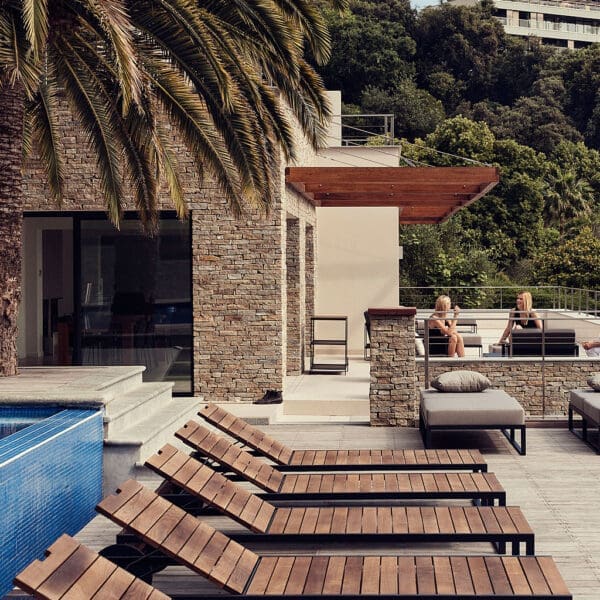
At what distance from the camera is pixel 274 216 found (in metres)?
15.9

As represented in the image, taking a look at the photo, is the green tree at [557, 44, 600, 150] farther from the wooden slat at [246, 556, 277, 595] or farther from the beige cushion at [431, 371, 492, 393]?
the wooden slat at [246, 556, 277, 595]

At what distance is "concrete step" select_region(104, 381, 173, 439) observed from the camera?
31.2 feet

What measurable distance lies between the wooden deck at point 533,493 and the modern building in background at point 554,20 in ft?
323

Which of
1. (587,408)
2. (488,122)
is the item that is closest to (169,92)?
(587,408)

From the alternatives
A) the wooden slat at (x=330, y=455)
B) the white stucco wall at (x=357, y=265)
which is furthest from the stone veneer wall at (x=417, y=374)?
the white stucco wall at (x=357, y=265)

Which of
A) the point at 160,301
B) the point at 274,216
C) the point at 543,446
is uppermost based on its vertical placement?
the point at 274,216

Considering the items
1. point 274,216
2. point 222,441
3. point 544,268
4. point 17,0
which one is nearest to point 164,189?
point 274,216

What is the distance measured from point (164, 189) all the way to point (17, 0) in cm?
650

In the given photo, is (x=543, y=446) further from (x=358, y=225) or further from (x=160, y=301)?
(x=358, y=225)

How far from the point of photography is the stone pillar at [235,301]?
51.9ft

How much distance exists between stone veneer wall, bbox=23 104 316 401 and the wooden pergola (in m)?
1.53

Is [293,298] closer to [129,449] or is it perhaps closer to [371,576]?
[129,449]

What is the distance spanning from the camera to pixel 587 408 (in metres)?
11.6

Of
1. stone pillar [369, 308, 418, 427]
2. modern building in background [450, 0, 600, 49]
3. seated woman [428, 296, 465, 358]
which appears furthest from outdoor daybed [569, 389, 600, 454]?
modern building in background [450, 0, 600, 49]
